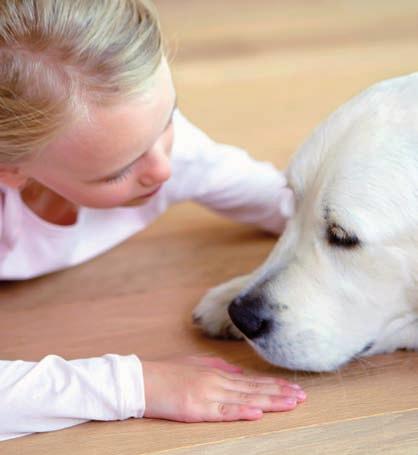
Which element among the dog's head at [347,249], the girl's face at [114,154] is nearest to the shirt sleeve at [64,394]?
the dog's head at [347,249]

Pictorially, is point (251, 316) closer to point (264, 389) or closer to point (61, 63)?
point (264, 389)

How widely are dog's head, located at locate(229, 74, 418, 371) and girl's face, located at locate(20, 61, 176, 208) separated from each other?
27 cm

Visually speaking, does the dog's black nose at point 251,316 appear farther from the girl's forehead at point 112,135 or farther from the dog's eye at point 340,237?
the girl's forehead at point 112,135

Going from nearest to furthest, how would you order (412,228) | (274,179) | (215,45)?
1. (412,228)
2. (274,179)
3. (215,45)

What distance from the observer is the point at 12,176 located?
1.70m

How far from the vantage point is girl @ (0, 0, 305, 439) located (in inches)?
58.6

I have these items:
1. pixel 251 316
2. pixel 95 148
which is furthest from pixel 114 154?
pixel 251 316

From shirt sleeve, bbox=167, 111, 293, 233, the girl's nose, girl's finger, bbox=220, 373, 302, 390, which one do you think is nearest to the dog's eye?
girl's finger, bbox=220, 373, 302, 390

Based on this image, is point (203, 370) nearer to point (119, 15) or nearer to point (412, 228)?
point (412, 228)

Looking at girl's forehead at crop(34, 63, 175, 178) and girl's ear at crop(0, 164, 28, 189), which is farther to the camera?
girl's ear at crop(0, 164, 28, 189)

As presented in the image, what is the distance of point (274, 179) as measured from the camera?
2.11 metres

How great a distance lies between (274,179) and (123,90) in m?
0.64

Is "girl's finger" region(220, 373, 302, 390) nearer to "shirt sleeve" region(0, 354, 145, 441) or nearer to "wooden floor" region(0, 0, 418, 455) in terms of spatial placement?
"wooden floor" region(0, 0, 418, 455)

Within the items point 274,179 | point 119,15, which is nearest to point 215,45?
point 274,179
